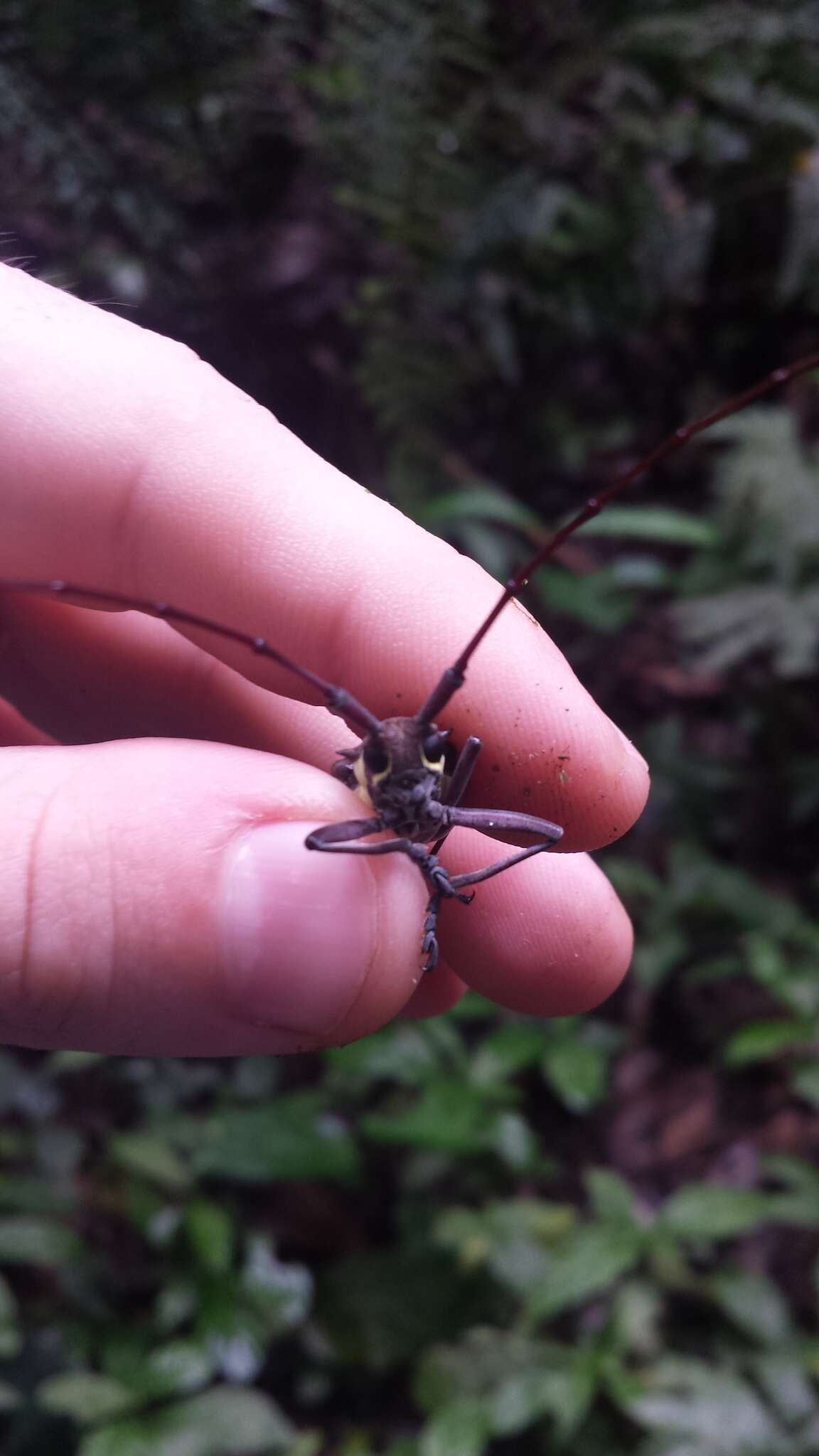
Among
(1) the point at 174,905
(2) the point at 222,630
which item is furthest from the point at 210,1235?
(2) the point at 222,630

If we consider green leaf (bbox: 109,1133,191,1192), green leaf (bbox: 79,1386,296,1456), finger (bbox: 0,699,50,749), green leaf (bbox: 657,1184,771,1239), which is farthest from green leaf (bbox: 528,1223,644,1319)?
finger (bbox: 0,699,50,749)

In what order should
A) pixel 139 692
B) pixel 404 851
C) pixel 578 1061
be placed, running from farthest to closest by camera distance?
pixel 578 1061 → pixel 139 692 → pixel 404 851

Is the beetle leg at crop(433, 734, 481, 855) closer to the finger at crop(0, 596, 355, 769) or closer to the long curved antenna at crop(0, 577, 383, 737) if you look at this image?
the long curved antenna at crop(0, 577, 383, 737)

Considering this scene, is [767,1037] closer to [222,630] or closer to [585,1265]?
[585,1265]

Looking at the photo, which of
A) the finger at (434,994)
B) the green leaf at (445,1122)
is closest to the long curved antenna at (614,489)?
the finger at (434,994)

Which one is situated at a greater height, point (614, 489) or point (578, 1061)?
point (614, 489)

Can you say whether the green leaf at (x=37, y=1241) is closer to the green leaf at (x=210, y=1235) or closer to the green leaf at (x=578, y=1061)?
the green leaf at (x=210, y=1235)
